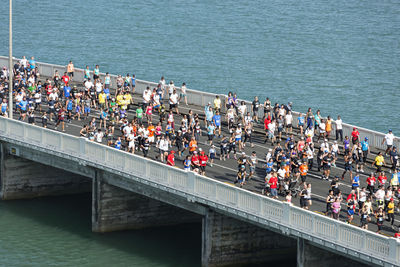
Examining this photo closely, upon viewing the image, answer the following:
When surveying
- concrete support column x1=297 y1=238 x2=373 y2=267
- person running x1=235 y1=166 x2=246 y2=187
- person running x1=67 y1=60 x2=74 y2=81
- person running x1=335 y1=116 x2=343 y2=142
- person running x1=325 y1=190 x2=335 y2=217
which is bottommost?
concrete support column x1=297 y1=238 x2=373 y2=267

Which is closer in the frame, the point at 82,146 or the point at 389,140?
the point at 82,146

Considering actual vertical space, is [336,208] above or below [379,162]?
below

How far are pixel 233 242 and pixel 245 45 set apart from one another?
263ft

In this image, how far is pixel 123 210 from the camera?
5594cm

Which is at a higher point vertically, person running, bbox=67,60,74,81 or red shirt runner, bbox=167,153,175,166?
person running, bbox=67,60,74,81

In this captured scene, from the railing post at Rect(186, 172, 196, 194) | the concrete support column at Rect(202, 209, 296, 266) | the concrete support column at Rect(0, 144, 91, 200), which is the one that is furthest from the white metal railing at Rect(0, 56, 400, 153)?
the railing post at Rect(186, 172, 196, 194)

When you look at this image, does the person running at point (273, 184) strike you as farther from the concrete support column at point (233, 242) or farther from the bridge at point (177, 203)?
the concrete support column at point (233, 242)

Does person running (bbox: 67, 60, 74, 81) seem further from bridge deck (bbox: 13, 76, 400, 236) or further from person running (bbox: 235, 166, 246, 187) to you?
person running (bbox: 235, 166, 246, 187)

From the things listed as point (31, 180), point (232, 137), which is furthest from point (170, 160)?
point (31, 180)

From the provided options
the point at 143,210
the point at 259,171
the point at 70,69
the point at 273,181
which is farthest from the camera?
the point at 70,69

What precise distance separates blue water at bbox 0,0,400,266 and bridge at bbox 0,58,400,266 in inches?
1581

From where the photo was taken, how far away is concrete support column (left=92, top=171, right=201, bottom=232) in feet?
181

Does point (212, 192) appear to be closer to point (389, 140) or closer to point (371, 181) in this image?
point (371, 181)

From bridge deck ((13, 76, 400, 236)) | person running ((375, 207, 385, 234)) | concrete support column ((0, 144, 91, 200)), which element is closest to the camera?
person running ((375, 207, 385, 234))
